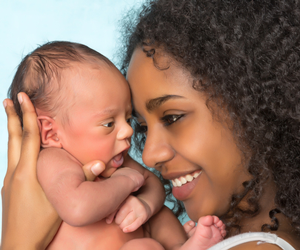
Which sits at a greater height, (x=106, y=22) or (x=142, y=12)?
(x=142, y=12)

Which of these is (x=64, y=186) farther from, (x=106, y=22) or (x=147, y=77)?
(x=106, y=22)

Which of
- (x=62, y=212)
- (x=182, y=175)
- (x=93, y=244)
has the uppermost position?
(x=62, y=212)

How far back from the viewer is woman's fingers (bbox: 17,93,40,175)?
62.4 inches

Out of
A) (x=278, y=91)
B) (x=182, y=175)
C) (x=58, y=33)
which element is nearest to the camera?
(x=278, y=91)

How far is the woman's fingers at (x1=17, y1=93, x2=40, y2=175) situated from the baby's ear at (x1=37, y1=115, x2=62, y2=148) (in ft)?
0.10

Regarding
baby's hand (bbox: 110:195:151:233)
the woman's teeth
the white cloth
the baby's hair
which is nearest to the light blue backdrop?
the baby's hair

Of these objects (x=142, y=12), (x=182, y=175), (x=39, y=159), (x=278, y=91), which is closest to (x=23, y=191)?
(x=39, y=159)

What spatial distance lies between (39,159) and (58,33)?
1981 millimetres

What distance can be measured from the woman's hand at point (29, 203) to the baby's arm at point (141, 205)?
0.21 m

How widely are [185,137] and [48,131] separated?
0.60m

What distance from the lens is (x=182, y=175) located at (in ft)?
5.66

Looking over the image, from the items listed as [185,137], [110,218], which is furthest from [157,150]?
[110,218]

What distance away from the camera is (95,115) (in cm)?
158

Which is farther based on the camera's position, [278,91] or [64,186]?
[278,91]
